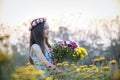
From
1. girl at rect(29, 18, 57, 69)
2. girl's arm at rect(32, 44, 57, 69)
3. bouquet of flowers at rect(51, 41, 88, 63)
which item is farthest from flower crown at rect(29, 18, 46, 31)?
bouquet of flowers at rect(51, 41, 88, 63)

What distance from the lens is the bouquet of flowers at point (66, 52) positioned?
515cm

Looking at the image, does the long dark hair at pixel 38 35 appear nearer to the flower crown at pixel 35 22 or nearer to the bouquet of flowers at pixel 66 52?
the flower crown at pixel 35 22

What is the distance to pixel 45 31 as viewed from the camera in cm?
534

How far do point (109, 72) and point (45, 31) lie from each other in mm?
1200

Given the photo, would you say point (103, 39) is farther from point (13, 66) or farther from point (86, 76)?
point (13, 66)

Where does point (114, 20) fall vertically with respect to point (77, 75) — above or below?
above

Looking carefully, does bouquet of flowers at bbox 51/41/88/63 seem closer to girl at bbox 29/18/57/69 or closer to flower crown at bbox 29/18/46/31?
girl at bbox 29/18/57/69

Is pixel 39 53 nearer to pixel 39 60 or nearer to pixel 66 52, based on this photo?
pixel 39 60

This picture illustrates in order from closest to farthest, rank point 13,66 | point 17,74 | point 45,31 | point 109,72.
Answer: point 13,66 → point 17,74 → point 109,72 → point 45,31

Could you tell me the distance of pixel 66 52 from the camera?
5168mm

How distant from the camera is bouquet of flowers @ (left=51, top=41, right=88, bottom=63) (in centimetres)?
515

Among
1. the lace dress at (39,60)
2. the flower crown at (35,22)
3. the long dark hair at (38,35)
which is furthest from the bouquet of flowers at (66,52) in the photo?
the flower crown at (35,22)

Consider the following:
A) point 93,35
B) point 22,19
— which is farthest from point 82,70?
point 22,19

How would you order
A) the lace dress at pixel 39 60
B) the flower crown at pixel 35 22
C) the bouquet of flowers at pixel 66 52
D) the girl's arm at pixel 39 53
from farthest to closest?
the flower crown at pixel 35 22 < the bouquet of flowers at pixel 66 52 < the girl's arm at pixel 39 53 < the lace dress at pixel 39 60
